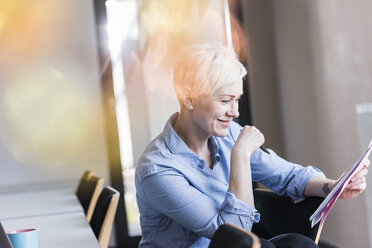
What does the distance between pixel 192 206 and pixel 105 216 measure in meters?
0.62

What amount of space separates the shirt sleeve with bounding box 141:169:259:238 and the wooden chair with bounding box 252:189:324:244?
15cm

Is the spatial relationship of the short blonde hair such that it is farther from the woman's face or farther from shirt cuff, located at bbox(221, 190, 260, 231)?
shirt cuff, located at bbox(221, 190, 260, 231)

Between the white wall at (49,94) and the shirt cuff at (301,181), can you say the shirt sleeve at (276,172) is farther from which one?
the white wall at (49,94)

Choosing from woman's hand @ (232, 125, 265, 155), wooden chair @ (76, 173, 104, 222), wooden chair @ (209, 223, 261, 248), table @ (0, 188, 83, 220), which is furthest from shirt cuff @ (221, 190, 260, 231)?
wooden chair @ (76, 173, 104, 222)

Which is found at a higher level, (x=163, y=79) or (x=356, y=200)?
(x=163, y=79)

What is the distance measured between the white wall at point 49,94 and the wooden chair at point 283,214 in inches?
113

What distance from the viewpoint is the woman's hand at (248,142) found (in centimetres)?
157

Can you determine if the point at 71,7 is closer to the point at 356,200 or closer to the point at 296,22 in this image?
the point at 296,22

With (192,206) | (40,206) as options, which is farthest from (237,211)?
(40,206)

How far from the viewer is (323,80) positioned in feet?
11.6

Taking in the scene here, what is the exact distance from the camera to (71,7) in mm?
4453

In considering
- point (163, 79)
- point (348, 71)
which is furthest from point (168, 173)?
point (163, 79)

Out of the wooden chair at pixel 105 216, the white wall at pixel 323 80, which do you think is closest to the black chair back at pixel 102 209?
the wooden chair at pixel 105 216

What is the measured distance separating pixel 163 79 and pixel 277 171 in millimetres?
2772
